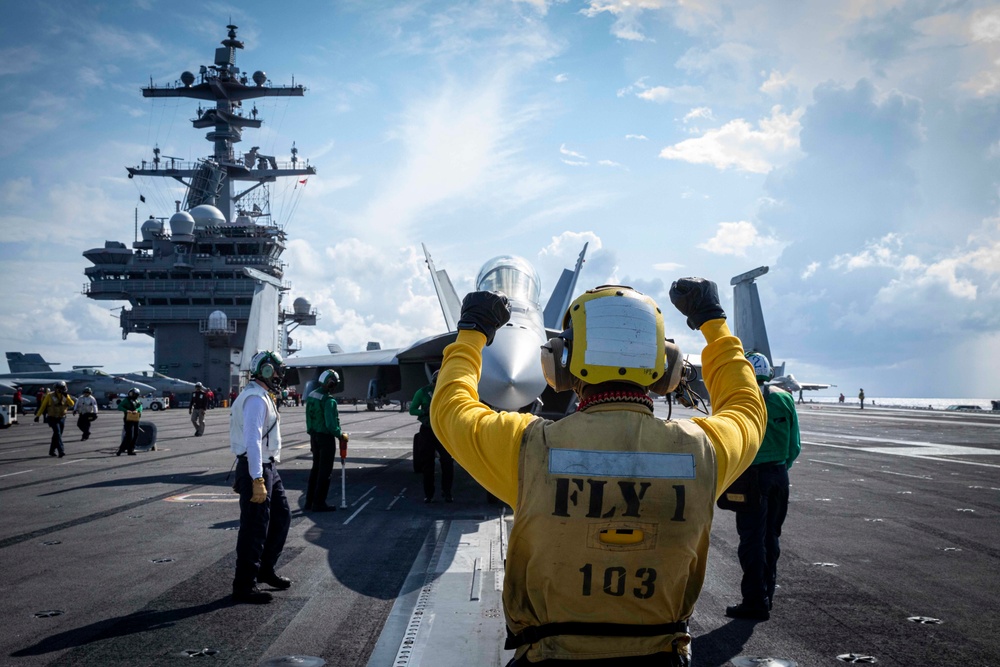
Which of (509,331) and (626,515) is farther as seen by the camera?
(509,331)

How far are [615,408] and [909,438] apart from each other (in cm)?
2745

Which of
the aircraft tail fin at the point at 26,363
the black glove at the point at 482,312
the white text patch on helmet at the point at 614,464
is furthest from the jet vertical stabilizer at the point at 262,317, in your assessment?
the aircraft tail fin at the point at 26,363

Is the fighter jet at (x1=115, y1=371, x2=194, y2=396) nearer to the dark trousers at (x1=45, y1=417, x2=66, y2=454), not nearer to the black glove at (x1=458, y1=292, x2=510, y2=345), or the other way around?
the dark trousers at (x1=45, y1=417, x2=66, y2=454)

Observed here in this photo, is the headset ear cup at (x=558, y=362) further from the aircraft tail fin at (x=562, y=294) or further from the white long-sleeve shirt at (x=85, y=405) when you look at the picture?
the white long-sleeve shirt at (x=85, y=405)

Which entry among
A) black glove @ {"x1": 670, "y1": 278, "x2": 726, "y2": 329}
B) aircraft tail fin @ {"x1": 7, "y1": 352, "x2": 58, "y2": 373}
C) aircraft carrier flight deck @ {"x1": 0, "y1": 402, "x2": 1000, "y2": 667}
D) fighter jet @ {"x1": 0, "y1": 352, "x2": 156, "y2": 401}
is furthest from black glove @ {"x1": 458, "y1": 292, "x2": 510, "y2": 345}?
aircraft tail fin @ {"x1": 7, "y1": 352, "x2": 58, "y2": 373}

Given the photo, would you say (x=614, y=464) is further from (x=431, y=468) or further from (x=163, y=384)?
(x=163, y=384)

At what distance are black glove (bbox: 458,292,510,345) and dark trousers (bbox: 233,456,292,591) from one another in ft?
14.2

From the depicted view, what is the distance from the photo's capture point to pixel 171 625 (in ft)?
16.6

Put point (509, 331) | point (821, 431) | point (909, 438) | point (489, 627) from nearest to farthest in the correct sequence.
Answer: point (489, 627)
point (509, 331)
point (909, 438)
point (821, 431)

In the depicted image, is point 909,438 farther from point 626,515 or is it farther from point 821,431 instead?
point 626,515

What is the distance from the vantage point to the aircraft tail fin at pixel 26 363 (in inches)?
2222

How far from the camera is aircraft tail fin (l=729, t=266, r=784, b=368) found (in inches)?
605

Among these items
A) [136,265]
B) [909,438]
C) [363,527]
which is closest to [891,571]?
[363,527]

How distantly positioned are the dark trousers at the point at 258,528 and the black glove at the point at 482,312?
434 cm
